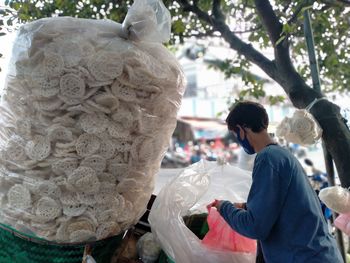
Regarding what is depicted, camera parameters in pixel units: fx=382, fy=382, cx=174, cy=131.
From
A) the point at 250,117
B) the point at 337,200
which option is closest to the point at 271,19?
the point at 250,117

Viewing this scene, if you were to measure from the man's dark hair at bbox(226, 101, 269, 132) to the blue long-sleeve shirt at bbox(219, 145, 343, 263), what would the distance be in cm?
16

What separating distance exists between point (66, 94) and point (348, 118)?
161 centimetres

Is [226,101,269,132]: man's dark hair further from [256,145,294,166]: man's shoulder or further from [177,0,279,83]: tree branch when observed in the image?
[177,0,279,83]: tree branch

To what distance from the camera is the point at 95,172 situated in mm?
1729

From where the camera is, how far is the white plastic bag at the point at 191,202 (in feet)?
5.91

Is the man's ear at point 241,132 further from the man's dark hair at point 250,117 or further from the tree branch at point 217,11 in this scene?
the tree branch at point 217,11

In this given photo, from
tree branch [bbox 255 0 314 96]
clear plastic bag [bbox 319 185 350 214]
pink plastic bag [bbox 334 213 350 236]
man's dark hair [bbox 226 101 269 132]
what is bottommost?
pink plastic bag [bbox 334 213 350 236]

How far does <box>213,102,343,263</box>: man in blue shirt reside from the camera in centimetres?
146

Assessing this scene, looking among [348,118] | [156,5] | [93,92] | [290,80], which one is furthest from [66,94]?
[348,118]

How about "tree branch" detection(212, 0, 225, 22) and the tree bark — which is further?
"tree branch" detection(212, 0, 225, 22)

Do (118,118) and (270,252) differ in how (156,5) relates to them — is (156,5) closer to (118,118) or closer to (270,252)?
(118,118)

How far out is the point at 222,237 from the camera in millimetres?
1855

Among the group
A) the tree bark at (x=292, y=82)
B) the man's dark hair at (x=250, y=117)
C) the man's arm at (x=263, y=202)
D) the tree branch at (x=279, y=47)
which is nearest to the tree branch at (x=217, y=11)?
the tree bark at (x=292, y=82)

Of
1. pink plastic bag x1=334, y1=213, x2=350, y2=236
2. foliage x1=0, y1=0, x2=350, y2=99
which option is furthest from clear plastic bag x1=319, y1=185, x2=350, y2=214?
foliage x1=0, y1=0, x2=350, y2=99
